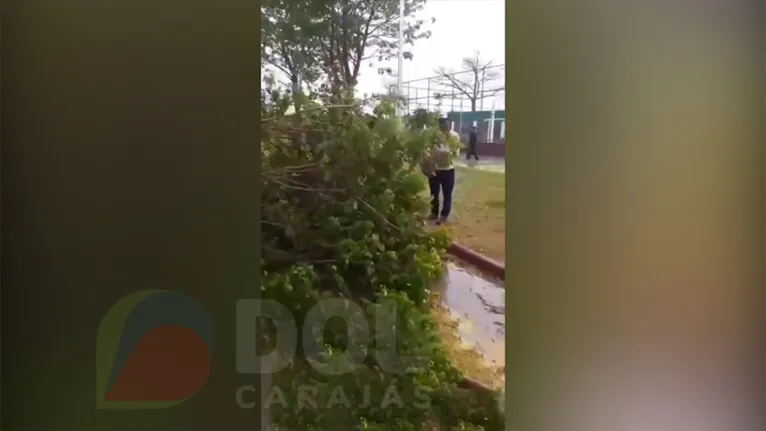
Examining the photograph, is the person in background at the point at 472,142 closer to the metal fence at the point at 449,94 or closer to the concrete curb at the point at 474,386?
the metal fence at the point at 449,94

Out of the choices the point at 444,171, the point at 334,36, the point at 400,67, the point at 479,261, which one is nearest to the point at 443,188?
the point at 444,171

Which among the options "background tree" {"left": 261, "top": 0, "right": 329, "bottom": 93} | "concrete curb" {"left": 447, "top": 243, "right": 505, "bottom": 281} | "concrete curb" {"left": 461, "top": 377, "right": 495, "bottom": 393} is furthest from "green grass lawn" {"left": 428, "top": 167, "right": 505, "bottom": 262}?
"background tree" {"left": 261, "top": 0, "right": 329, "bottom": 93}

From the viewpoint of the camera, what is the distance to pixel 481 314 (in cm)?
135

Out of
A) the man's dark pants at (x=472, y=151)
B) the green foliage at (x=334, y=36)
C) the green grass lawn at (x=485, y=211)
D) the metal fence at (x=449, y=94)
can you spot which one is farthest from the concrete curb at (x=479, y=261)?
the green foliage at (x=334, y=36)

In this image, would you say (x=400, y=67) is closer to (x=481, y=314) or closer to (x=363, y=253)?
(x=363, y=253)

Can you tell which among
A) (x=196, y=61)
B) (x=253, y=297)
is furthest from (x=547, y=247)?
(x=196, y=61)

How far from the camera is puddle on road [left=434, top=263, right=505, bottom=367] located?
1.35m

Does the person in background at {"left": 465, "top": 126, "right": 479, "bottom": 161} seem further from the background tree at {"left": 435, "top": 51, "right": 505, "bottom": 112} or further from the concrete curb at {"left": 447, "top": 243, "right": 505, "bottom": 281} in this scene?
the concrete curb at {"left": 447, "top": 243, "right": 505, "bottom": 281}

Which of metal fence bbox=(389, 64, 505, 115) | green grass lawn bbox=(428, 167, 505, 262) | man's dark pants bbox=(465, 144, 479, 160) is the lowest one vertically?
green grass lawn bbox=(428, 167, 505, 262)

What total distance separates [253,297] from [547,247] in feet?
2.17

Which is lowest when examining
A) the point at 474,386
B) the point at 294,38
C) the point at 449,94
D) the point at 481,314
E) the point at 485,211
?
the point at 474,386

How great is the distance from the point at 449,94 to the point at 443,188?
0.21m

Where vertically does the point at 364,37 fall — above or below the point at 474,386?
above

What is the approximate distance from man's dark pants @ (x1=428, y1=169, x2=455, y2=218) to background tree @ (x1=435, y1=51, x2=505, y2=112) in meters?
0.16
